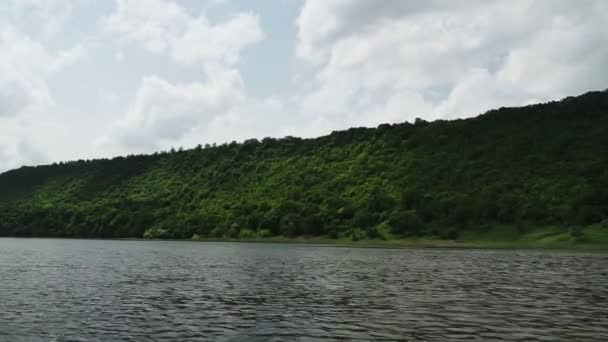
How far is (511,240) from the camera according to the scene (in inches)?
4751

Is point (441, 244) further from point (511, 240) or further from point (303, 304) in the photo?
point (303, 304)

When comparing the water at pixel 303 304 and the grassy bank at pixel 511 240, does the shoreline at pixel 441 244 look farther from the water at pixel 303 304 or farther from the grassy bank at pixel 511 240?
the water at pixel 303 304

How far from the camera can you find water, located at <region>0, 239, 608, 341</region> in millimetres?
27469

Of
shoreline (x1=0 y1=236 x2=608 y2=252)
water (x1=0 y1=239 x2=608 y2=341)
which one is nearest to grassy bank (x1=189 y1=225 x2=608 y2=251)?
shoreline (x1=0 y1=236 x2=608 y2=252)

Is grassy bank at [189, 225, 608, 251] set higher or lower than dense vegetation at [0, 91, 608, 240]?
A: lower

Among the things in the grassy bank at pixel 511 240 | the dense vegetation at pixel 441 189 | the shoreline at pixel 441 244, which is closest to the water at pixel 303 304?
the shoreline at pixel 441 244

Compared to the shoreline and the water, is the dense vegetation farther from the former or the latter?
the water

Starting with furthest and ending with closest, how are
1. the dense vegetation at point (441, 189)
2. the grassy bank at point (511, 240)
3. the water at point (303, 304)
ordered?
the dense vegetation at point (441, 189) < the grassy bank at point (511, 240) < the water at point (303, 304)

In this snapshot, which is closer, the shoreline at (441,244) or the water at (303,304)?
the water at (303,304)

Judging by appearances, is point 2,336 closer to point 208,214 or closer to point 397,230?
point 397,230

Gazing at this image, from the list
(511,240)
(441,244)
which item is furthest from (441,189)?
(511,240)

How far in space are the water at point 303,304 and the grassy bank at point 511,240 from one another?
5204 centimetres

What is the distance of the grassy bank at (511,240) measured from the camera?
108 meters

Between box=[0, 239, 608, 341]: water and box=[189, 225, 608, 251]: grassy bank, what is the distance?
52.0 meters
